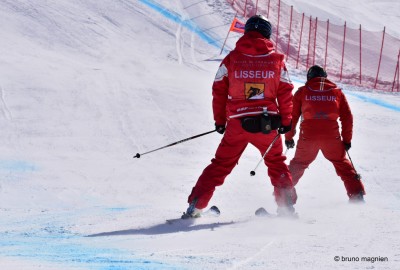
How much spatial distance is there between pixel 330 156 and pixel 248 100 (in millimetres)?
1697

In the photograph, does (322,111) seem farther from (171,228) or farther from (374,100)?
(374,100)

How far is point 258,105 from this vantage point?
5.02m

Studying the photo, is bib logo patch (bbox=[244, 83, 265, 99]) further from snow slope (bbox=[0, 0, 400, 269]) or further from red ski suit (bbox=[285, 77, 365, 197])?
red ski suit (bbox=[285, 77, 365, 197])

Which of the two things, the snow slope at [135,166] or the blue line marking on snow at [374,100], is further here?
the blue line marking on snow at [374,100]

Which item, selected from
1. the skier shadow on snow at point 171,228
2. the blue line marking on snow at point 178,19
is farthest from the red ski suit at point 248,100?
the blue line marking on snow at point 178,19

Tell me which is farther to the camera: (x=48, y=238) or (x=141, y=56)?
(x=141, y=56)

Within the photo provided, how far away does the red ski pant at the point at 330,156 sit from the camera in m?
6.28

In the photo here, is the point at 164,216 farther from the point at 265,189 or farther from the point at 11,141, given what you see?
the point at 11,141

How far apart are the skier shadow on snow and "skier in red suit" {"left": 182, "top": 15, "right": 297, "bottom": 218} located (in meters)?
0.17

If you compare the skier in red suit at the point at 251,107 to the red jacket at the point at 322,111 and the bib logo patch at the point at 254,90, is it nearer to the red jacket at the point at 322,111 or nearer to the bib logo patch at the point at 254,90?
the bib logo patch at the point at 254,90

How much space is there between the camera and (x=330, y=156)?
20.9ft

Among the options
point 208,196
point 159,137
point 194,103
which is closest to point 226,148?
point 208,196

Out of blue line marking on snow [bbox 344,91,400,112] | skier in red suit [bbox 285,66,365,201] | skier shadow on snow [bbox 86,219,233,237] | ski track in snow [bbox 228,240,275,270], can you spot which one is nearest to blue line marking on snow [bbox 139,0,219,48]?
blue line marking on snow [bbox 344,91,400,112]

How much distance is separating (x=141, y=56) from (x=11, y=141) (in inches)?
263
